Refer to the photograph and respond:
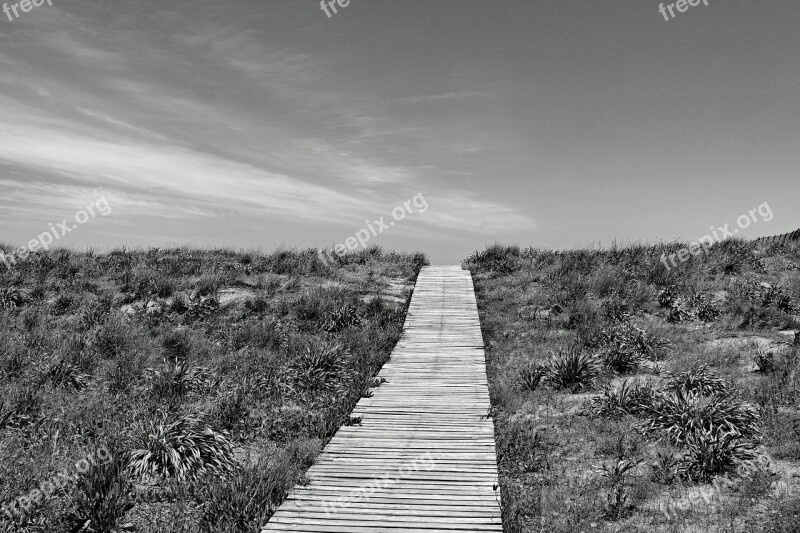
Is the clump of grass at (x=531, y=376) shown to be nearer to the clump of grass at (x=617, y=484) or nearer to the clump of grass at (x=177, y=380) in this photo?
the clump of grass at (x=617, y=484)

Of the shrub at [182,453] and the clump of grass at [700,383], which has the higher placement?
the clump of grass at [700,383]

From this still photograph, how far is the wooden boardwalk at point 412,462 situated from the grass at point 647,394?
37 cm

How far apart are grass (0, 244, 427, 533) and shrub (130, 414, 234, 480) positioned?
17 millimetres

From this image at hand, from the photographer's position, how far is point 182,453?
6.81 meters

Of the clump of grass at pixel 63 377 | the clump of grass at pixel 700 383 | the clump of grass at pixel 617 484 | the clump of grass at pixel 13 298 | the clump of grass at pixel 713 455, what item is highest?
the clump of grass at pixel 13 298

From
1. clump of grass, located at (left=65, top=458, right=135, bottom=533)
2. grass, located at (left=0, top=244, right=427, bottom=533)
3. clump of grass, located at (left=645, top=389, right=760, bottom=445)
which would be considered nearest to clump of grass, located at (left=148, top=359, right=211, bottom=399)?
grass, located at (left=0, top=244, right=427, bottom=533)

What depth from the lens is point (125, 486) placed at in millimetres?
6168

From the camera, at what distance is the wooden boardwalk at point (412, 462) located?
5629 mm

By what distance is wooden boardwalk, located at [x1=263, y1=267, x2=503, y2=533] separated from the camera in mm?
5629

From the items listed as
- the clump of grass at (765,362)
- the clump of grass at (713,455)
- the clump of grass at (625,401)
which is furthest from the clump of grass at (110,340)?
the clump of grass at (765,362)

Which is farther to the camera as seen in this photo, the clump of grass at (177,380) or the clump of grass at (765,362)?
the clump of grass at (765,362)

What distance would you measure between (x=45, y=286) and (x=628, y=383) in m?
15.8

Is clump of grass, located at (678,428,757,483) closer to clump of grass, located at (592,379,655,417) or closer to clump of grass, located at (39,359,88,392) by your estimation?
clump of grass, located at (592,379,655,417)

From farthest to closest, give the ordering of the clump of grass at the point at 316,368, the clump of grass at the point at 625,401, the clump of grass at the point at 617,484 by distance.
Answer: the clump of grass at the point at 316,368
the clump of grass at the point at 625,401
the clump of grass at the point at 617,484
